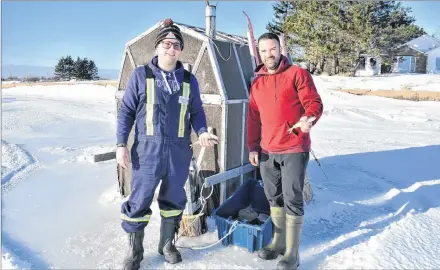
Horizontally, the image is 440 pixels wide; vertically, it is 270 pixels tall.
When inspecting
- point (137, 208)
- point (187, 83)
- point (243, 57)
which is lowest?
point (137, 208)

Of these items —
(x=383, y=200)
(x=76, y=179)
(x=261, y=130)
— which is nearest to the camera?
(x=261, y=130)

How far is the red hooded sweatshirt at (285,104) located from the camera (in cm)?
275

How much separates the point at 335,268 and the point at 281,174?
0.90m

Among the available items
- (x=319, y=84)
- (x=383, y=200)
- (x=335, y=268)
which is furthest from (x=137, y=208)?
(x=319, y=84)

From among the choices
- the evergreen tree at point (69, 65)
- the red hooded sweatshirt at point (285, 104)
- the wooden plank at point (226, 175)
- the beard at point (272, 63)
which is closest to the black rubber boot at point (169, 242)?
the wooden plank at point (226, 175)

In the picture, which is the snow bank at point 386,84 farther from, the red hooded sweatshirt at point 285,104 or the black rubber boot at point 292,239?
the black rubber boot at point 292,239

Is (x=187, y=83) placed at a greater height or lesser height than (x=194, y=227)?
greater

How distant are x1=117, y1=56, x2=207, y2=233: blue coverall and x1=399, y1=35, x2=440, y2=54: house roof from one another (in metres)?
34.2

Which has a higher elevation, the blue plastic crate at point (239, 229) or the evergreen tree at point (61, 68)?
the evergreen tree at point (61, 68)

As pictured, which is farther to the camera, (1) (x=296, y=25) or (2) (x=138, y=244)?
(1) (x=296, y=25)

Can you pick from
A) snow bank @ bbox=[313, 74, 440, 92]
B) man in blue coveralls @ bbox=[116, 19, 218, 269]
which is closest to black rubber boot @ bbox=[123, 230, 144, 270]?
man in blue coveralls @ bbox=[116, 19, 218, 269]

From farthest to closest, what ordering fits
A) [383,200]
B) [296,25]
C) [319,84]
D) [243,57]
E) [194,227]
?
[296,25], [319,84], [383,200], [243,57], [194,227]

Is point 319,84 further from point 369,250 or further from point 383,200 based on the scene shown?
point 369,250

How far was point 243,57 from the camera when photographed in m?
4.27
